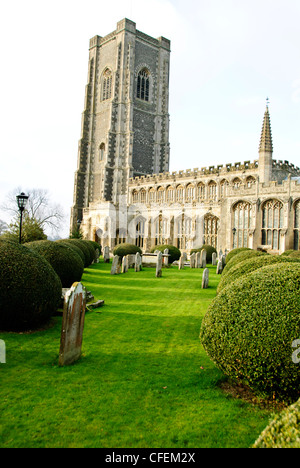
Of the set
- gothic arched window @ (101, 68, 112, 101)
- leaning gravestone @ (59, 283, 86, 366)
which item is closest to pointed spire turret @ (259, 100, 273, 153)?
leaning gravestone @ (59, 283, 86, 366)

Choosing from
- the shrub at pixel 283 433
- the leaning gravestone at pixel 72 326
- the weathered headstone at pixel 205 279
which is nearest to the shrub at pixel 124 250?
the weathered headstone at pixel 205 279

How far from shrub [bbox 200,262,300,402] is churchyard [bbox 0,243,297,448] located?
0.53ft

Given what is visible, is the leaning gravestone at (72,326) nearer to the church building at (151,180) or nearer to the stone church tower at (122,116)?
the church building at (151,180)

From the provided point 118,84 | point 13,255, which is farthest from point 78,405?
point 118,84

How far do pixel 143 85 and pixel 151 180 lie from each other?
50.4 feet

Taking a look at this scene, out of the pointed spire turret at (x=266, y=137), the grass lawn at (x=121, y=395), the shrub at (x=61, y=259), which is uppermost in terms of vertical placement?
the pointed spire turret at (x=266, y=137)

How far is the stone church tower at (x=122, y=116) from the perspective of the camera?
43.8m

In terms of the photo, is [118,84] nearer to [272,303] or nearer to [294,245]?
[294,245]

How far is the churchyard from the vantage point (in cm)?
310

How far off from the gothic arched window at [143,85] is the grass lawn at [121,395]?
1781 inches

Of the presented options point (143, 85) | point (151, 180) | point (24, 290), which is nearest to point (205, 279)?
point (24, 290)

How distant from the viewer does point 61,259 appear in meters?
9.97

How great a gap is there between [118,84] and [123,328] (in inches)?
1719

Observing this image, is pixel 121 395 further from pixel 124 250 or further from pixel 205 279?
pixel 124 250
